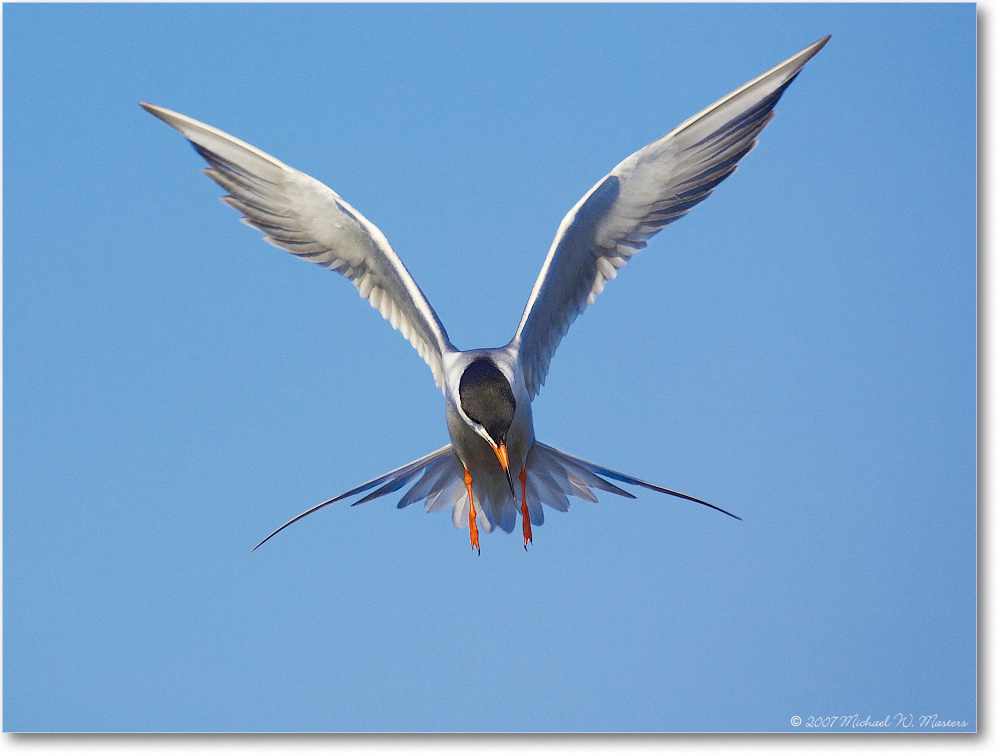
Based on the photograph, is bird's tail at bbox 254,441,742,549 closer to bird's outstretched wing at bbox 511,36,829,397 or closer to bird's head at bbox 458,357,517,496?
bird's outstretched wing at bbox 511,36,829,397

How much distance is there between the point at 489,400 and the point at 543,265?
68 centimetres

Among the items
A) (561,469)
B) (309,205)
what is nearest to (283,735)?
(561,469)

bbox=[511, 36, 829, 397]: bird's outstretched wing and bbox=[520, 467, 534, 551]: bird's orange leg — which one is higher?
bbox=[511, 36, 829, 397]: bird's outstretched wing

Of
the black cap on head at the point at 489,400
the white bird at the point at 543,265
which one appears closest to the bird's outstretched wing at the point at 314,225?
the white bird at the point at 543,265

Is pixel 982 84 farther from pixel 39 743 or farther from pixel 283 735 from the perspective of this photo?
pixel 39 743

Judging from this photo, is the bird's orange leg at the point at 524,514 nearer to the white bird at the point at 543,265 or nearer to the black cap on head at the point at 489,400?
the white bird at the point at 543,265

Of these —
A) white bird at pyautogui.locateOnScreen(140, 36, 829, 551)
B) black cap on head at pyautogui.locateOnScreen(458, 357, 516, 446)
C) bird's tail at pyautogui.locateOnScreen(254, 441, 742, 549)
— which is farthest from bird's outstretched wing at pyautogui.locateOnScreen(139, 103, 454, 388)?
black cap on head at pyautogui.locateOnScreen(458, 357, 516, 446)

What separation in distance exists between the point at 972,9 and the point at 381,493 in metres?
3.07

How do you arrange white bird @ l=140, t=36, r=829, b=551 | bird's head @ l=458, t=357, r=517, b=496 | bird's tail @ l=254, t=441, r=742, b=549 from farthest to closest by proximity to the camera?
1. bird's tail @ l=254, t=441, r=742, b=549
2. white bird @ l=140, t=36, r=829, b=551
3. bird's head @ l=458, t=357, r=517, b=496

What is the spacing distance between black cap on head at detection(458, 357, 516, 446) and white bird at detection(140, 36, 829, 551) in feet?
0.44

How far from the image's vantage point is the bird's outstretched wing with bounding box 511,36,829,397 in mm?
3781

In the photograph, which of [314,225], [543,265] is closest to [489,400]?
[543,265]

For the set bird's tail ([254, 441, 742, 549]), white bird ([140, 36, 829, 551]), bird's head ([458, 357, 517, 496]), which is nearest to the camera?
bird's head ([458, 357, 517, 496])

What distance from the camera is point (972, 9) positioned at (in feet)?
12.9
